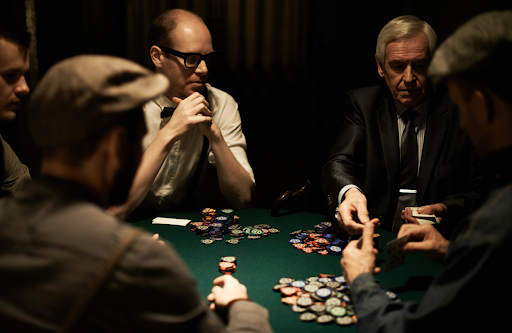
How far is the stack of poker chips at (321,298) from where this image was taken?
1.38m

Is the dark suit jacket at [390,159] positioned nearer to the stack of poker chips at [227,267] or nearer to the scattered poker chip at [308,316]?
the stack of poker chips at [227,267]

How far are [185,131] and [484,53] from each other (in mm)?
1867

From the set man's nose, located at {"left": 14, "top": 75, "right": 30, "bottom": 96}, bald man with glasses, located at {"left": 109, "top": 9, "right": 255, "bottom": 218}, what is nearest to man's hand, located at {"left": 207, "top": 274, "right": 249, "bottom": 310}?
bald man with glasses, located at {"left": 109, "top": 9, "right": 255, "bottom": 218}

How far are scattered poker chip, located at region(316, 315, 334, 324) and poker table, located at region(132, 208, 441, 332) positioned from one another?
0.05ft

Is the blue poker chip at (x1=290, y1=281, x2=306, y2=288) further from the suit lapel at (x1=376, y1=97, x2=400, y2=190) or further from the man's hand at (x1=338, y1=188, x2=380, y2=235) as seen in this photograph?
the suit lapel at (x1=376, y1=97, x2=400, y2=190)

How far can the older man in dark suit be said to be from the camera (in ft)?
8.43

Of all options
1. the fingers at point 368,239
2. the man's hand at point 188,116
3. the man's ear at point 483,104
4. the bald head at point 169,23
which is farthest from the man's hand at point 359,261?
the bald head at point 169,23

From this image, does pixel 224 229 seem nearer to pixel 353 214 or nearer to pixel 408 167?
pixel 353 214

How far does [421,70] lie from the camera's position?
2590 mm

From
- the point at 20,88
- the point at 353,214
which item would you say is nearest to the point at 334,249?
the point at 353,214

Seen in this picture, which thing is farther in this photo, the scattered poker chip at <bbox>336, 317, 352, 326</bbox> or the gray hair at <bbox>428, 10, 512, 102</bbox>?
the scattered poker chip at <bbox>336, 317, 352, 326</bbox>

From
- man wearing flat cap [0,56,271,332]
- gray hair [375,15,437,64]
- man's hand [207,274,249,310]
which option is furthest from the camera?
gray hair [375,15,437,64]

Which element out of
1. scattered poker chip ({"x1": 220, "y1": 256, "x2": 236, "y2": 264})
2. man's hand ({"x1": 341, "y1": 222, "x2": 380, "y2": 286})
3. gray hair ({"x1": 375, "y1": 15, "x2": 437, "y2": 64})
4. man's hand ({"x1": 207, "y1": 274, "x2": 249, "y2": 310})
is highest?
gray hair ({"x1": 375, "y1": 15, "x2": 437, "y2": 64})

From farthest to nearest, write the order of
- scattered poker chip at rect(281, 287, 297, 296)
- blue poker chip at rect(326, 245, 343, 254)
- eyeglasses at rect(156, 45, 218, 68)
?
eyeglasses at rect(156, 45, 218, 68)
blue poker chip at rect(326, 245, 343, 254)
scattered poker chip at rect(281, 287, 297, 296)
